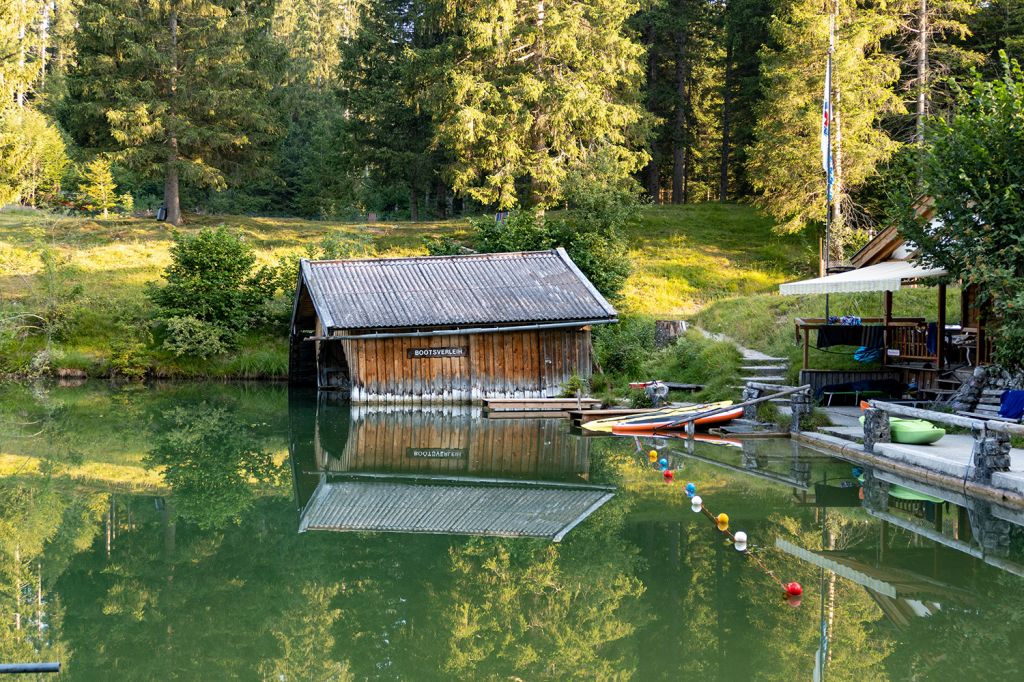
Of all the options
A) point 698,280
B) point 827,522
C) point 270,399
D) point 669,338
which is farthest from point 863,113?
point 827,522

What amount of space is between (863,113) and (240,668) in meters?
29.4

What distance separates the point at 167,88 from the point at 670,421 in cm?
2865

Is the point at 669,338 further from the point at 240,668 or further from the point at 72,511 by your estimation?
the point at 240,668

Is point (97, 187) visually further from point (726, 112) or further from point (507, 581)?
point (507, 581)

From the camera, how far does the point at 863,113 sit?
103 feet

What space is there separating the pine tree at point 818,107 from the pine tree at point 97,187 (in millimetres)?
24651

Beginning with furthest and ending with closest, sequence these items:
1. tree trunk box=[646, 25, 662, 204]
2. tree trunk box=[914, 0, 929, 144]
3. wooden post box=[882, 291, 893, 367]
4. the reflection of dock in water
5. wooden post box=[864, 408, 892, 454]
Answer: tree trunk box=[646, 25, 662, 204], tree trunk box=[914, 0, 929, 144], wooden post box=[882, 291, 893, 367], wooden post box=[864, 408, 892, 454], the reflection of dock in water

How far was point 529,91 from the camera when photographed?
3378 centimetres

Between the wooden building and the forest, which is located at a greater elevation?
the forest

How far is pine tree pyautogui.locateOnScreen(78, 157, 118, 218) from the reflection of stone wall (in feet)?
70.8

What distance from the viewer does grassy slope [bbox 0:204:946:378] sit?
85.9 ft

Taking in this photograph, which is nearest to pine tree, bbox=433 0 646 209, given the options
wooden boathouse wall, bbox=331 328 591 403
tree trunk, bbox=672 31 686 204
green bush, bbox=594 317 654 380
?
tree trunk, bbox=672 31 686 204

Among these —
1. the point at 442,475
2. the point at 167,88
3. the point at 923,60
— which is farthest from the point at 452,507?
the point at 167,88

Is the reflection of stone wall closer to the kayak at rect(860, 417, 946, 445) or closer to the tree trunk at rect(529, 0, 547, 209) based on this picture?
the kayak at rect(860, 417, 946, 445)
